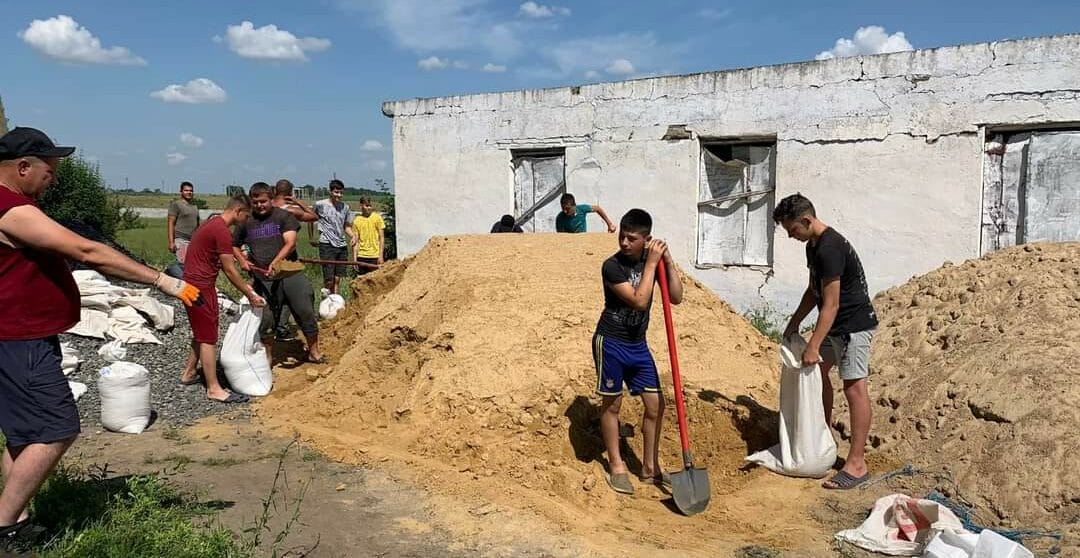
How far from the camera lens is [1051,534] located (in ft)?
11.7

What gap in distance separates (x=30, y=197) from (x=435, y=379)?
107 inches

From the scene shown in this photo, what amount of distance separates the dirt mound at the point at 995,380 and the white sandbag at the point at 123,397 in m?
5.13

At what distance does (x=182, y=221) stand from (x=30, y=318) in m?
6.93

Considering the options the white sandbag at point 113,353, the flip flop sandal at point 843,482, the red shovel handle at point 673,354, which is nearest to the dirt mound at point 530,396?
the flip flop sandal at point 843,482

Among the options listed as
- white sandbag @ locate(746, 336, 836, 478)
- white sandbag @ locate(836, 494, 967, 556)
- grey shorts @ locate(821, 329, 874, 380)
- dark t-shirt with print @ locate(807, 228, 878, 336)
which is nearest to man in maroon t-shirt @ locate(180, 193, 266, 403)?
white sandbag @ locate(746, 336, 836, 478)

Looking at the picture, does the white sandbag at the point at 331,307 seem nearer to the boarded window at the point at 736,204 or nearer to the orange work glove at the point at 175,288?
the boarded window at the point at 736,204

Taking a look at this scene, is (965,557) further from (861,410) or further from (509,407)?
(509,407)

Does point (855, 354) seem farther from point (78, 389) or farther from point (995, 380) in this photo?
point (78, 389)

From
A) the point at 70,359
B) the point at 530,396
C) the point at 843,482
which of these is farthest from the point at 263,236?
the point at 843,482

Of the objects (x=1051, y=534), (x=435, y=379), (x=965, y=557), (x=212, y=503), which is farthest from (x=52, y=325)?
(x=1051, y=534)

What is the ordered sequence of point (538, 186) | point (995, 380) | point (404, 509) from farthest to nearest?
1. point (538, 186)
2. point (995, 380)
3. point (404, 509)

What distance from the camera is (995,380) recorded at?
4.57 metres

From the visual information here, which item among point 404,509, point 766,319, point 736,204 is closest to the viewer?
point 404,509

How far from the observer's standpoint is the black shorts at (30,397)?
9.82 ft
